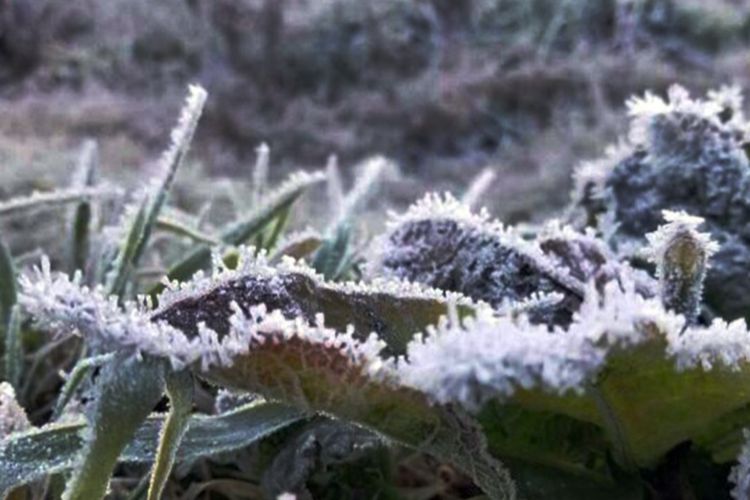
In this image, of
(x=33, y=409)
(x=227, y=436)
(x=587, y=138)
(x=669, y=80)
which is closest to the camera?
(x=227, y=436)

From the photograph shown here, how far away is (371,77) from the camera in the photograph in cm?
322

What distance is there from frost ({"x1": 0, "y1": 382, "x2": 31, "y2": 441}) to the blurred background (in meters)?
1.14

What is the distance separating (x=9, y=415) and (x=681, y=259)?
0.87ft

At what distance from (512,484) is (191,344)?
122 mm

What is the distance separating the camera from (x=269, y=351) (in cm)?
30

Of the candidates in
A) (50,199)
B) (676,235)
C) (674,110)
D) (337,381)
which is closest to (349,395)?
(337,381)

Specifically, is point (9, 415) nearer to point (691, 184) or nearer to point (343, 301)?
point (343, 301)

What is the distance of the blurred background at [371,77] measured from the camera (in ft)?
7.19

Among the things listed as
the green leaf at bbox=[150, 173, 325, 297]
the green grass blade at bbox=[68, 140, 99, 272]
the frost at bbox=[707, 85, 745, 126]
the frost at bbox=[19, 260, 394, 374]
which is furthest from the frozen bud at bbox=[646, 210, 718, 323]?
the green grass blade at bbox=[68, 140, 99, 272]

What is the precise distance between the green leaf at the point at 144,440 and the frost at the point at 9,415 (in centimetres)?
2

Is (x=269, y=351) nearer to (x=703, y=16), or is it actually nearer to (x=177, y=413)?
(x=177, y=413)

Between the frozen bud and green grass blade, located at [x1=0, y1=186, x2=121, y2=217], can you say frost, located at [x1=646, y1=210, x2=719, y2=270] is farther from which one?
green grass blade, located at [x1=0, y1=186, x2=121, y2=217]

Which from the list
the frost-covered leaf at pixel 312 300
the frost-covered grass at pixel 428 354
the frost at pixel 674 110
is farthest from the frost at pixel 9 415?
the frost at pixel 674 110

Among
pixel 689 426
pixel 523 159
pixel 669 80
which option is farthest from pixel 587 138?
pixel 689 426
